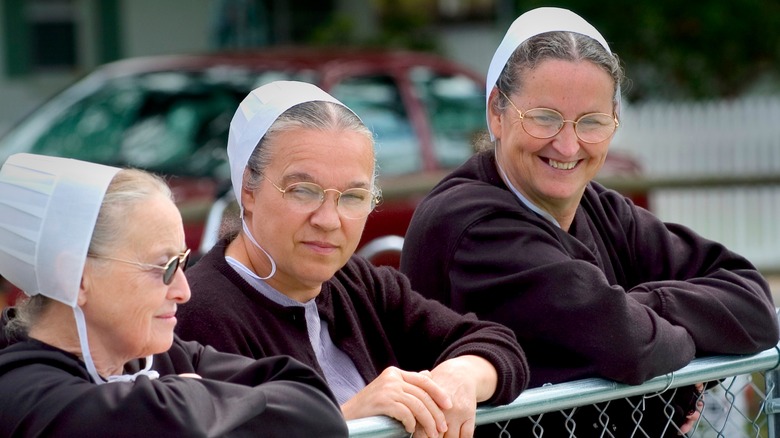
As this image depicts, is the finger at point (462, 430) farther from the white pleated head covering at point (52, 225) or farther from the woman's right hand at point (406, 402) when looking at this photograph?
the white pleated head covering at point (52, 225)

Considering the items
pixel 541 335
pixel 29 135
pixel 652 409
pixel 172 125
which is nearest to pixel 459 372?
pixel 541 335

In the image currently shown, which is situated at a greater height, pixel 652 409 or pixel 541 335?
pixel 541 335

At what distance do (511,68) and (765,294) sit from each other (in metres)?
0.84

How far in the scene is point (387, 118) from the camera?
7223mm

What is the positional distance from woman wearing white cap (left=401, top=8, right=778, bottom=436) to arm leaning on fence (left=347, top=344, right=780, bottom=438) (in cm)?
3

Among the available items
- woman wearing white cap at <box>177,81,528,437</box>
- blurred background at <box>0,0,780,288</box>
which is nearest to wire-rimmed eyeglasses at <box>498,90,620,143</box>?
woman wearing white cap at <box>177,81,528,437</box>

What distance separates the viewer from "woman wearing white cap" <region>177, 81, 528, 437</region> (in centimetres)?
268

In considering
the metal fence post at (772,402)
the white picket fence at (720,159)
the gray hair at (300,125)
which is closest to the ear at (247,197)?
the gray hair at (300,125)

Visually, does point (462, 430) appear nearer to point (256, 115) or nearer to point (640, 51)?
point (256, 115)

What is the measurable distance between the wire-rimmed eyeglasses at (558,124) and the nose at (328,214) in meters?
0.63

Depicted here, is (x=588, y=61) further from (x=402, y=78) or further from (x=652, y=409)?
(x=402, y=78)

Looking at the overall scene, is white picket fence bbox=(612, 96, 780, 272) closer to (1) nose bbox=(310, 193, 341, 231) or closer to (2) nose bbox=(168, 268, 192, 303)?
(1) nose bbox=(310, 193, 341, 231)

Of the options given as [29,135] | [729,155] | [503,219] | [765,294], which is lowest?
[729,155]

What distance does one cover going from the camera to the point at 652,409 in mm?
3193
